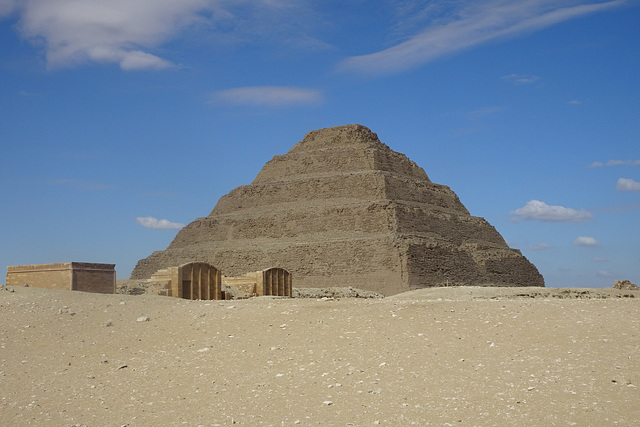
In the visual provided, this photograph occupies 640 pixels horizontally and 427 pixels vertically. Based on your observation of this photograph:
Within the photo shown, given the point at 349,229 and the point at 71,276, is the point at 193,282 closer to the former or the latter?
the point at 71,276

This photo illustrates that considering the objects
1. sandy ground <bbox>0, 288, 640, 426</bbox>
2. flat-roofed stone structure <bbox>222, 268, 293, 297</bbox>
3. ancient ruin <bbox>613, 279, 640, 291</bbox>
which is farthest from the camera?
ancient ruin <bbox>613, 279, 640, 291</bbox>

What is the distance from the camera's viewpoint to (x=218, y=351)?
11484 mm

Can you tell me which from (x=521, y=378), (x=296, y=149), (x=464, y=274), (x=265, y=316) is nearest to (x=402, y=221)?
(x=464, y=274)

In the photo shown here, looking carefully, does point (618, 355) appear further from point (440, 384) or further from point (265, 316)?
point (265, 316)

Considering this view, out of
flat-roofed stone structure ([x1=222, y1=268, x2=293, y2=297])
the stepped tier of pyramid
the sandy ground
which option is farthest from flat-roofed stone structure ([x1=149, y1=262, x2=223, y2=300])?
the stepped tier of pyramid

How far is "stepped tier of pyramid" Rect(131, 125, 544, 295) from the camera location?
49.4 meters

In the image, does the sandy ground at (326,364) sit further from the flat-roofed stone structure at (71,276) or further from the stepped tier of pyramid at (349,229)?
the stepped tier of pyramid at (349,229)

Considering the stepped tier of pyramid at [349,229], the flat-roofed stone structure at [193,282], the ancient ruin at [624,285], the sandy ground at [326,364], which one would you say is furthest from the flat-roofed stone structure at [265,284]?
the ancient ruin at [624,285]

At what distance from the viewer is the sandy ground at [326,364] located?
895cm

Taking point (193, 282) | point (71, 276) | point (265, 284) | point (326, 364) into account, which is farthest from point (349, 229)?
point (326, 364)

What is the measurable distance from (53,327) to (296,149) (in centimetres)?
5285

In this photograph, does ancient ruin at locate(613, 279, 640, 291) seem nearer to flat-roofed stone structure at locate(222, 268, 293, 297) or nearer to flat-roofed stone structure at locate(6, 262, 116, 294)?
flat-roofed stone structure at locate(222, 268, 293, 297)

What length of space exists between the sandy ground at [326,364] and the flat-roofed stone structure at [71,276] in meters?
7.49

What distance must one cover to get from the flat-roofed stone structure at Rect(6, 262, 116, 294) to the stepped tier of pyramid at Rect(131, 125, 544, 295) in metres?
27.0
